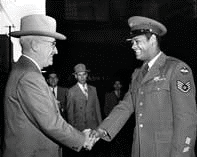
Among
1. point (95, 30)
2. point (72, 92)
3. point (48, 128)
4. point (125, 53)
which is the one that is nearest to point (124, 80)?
point (125, 53)

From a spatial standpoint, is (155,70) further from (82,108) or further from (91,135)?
(82,108)

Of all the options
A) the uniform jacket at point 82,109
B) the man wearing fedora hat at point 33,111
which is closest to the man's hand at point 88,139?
the man wearing fedora hat at point 33,111

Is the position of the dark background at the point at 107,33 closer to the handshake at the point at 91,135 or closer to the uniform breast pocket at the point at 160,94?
the handshake at the point at 91,135

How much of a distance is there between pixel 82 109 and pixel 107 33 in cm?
631

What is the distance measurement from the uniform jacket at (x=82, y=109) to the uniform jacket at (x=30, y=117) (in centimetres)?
365

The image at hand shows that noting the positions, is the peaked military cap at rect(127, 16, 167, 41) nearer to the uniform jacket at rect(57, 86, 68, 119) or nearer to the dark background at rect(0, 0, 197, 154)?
the uniform jacket at rect(57, 86, 68, 119)

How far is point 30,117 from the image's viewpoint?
272 cm

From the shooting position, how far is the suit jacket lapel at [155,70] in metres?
3.27

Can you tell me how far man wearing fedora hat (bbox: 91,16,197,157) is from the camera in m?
2.96

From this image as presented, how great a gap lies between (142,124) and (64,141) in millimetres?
761

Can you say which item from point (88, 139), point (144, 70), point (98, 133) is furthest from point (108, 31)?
point (88, 139)

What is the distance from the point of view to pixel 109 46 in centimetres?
1241

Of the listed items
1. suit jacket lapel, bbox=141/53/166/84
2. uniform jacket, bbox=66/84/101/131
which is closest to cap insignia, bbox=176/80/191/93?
suit jacket lapel, bbox=141/53/166/84

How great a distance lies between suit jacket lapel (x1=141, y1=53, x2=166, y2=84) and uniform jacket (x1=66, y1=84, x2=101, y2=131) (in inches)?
129
